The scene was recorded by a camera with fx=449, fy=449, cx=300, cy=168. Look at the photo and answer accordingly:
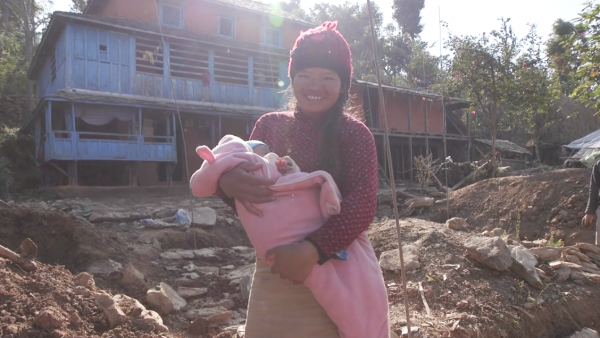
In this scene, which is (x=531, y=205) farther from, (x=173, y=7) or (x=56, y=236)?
(x=173, y=7)

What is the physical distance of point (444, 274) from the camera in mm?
3857

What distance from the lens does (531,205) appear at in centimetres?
795

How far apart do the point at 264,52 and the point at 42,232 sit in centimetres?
1183

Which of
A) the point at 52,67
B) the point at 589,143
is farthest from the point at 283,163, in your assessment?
the point at 589,143

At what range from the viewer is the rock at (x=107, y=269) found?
398 cm

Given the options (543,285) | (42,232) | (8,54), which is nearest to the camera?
(543,285)

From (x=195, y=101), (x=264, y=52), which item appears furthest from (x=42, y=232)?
(x=264, y=52)

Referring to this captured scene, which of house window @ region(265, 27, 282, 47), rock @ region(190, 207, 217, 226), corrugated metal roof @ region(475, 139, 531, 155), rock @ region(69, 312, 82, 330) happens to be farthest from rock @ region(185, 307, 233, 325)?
corrugated metal roof @ region(475, 139, 531, 155)

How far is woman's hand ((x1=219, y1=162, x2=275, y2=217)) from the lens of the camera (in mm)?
1303

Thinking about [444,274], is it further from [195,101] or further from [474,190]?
[195,101]

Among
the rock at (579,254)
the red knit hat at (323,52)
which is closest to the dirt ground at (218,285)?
the rock at (579,254)

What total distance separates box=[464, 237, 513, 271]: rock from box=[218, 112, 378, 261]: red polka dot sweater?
2.96 meters

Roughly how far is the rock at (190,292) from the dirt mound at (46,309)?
1.16m

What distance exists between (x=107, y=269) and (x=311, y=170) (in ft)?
11.0
